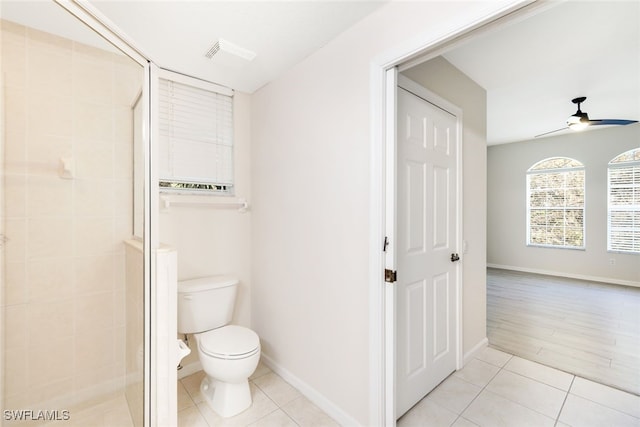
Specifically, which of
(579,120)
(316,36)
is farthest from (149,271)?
(579,120)

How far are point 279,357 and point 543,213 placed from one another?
5.87m

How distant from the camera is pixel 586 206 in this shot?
16.5ft

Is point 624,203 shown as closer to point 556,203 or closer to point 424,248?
point 556,203

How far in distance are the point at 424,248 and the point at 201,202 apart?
5.51 feet

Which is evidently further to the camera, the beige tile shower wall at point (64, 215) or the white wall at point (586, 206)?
the white wall at point (586, 206)

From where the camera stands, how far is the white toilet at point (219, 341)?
5.73ft

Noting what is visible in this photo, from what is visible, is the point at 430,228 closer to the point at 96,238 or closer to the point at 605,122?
the point at 96,238

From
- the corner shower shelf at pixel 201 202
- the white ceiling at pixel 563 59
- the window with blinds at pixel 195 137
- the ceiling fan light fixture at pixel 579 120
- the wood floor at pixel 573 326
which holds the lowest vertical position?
the wood floor at pixel 573 326

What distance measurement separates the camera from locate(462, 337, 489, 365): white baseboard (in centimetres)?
235

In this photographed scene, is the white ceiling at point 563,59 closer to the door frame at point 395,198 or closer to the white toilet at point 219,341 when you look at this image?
the door frame at point 395,198

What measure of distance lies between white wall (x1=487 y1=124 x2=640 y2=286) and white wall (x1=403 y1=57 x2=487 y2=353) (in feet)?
12.9

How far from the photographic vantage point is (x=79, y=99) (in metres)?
1.55

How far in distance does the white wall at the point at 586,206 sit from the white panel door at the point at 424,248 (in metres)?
4.55

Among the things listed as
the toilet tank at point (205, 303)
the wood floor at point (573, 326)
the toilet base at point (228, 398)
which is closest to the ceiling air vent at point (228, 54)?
the toilet tank at point (205, 303)
